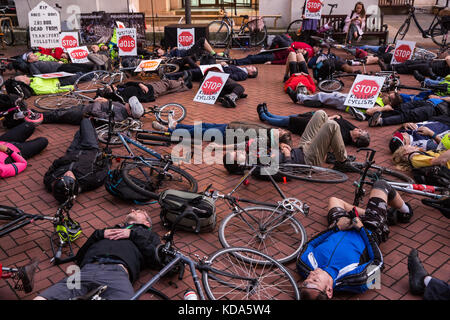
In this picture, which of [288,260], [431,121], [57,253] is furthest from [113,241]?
[431,121]

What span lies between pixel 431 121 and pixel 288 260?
4431 millimetres

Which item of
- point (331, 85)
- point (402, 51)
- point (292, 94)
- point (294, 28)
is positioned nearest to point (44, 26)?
point (292, 94)

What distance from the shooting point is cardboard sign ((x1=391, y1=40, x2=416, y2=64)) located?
10.7 metres

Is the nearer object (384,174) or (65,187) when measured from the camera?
(65,187)

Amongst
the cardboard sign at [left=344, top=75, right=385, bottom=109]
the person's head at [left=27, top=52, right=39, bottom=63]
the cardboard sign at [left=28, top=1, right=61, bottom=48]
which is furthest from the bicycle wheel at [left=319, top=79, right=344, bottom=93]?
the person's head at [left=27, top=52, right=39, bottom=63]

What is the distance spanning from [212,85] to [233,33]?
648 cm

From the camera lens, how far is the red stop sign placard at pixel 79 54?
35.7ft

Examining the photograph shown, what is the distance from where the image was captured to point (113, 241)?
3.89 m

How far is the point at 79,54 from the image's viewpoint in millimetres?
10977

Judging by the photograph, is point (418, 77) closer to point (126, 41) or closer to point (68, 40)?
point (126, 41)

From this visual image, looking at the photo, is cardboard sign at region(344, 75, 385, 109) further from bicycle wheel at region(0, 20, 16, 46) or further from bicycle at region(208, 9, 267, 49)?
bicycle wheel at region(0, 20, 16, 46)

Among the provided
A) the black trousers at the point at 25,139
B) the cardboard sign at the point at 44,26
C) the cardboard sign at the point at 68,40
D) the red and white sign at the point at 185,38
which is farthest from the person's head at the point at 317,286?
the cardboard sign at the point at 68,40
